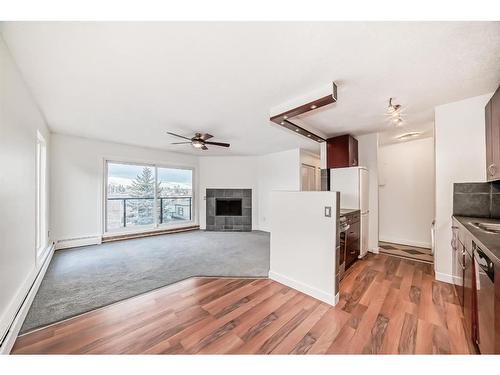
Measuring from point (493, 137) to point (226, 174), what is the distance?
5.34 m

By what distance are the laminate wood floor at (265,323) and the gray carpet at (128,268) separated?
24 centimetres

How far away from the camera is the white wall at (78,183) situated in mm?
3830

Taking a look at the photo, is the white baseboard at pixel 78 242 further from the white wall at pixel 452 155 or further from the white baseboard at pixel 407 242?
the white baseboard at pixel 407 242

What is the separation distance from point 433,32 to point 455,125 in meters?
1.77

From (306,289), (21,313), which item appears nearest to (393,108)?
(306,289)

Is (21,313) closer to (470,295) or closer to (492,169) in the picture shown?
(470,295)

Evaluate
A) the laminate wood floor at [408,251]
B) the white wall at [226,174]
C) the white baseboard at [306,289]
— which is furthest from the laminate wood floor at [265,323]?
the white wall at [226,174]

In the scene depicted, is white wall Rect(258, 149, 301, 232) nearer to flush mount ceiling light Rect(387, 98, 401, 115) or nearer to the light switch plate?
flush mount ceiling light Rect(387, 98, 401, 115)

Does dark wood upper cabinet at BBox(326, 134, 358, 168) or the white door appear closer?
the white door

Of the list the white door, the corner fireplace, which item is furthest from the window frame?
the white door

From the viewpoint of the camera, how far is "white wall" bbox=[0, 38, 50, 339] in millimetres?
1456

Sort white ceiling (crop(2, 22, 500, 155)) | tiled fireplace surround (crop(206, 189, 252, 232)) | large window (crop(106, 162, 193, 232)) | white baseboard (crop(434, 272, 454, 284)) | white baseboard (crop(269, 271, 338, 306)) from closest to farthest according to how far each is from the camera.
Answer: white ceiling (crop(2, 22, 500, 155)) < white baseboard (crop(269, 271, 338, 306)) < white baseboard (crop(434, 272, 454, 284)) < large window (crop(106, 162, 193, 232)) < tiled fireplace surround (crop(206, 189, 252, 232))

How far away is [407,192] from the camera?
4078mm

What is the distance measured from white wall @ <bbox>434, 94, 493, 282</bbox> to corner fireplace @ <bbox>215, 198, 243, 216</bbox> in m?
4.57
